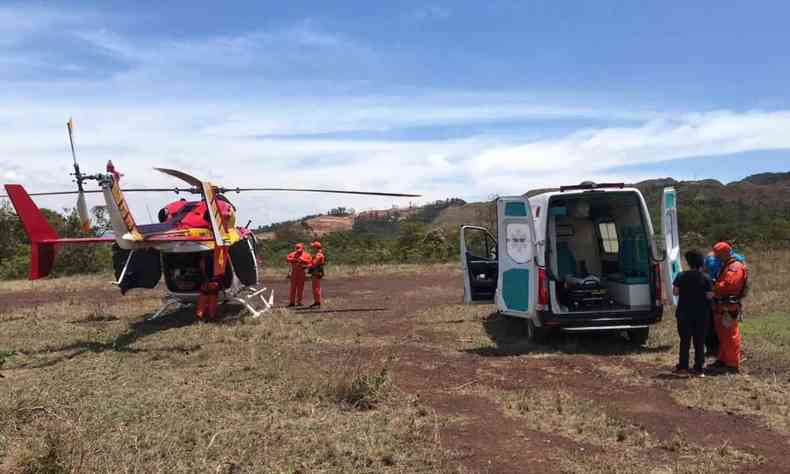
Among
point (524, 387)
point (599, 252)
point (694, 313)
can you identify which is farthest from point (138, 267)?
point (694, 313)

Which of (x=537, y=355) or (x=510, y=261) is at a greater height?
(x=510, y=261)

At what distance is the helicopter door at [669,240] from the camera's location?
8.36 m

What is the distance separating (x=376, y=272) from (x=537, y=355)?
15803 mm

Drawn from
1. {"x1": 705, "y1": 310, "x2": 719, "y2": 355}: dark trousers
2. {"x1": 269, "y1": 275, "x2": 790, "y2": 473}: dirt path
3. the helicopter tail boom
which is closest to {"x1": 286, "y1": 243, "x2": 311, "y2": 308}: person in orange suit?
{"x1": 269, "y1": 275, "x2": 790, "y2": 473}: dirt path

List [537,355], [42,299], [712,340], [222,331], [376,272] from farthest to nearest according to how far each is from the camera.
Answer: [376,272] < [42,299] < [222,331] < [537,355] < [712,340]

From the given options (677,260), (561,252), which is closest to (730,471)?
(677,260)

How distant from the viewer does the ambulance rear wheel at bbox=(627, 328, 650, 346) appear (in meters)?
8.81

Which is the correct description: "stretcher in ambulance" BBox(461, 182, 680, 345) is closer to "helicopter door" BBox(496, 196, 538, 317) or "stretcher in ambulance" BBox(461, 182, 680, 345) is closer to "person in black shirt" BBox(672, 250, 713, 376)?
"helicopter door" BBox(496, 196, 538, 317)

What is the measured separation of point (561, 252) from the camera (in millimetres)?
10492

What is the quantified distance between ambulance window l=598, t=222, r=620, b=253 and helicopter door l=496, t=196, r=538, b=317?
2.66 meters

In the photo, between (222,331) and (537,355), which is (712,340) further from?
(222,331)

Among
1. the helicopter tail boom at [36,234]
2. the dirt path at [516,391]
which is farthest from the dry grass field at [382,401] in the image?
the helicopter tail boom at [36,234]

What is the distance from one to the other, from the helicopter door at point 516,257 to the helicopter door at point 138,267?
7194 mm

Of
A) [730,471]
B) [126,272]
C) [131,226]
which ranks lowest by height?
[730,471]
